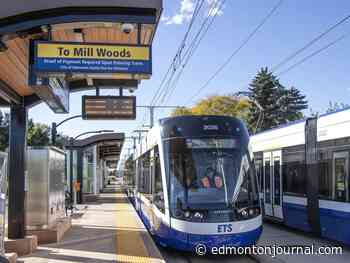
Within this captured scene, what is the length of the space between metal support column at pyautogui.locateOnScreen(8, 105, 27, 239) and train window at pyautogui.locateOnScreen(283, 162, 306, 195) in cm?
688

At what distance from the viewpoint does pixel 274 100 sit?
83812 millimetres

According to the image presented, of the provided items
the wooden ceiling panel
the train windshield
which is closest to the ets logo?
the train windshield

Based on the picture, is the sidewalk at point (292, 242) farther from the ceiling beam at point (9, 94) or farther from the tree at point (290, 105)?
the tree at point (290, 105)

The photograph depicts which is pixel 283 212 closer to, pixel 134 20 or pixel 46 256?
pixel 46 256

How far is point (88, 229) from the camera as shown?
15977mm

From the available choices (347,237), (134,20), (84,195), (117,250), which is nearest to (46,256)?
(117,250)

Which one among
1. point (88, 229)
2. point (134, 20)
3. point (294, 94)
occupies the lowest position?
point (88, 229)

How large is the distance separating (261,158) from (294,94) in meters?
77.2

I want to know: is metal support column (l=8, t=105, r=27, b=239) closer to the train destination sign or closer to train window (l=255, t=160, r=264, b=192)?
the train destination sign

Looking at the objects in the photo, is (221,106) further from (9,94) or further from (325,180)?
(9,94)

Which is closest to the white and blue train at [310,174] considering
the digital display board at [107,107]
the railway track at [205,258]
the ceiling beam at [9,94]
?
the railway track at [205,258]

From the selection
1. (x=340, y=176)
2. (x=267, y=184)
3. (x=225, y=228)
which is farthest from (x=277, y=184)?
(x=225, y=228)

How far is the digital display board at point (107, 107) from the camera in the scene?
1758 cm

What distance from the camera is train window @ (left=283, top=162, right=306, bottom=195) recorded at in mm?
14205
